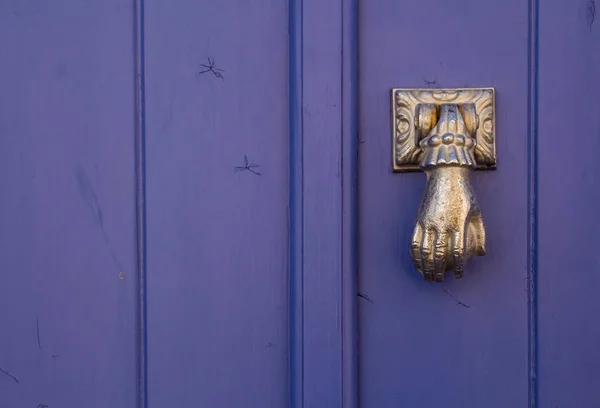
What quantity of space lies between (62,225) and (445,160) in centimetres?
44

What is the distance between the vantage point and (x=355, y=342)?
70cm

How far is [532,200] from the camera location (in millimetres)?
693

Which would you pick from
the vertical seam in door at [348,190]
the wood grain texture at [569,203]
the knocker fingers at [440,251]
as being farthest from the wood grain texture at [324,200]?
the wood grain texture at [569,203]

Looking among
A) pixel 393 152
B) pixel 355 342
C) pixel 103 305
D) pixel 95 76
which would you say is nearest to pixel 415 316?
pixel 355 342

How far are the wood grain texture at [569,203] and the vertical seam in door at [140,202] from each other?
0.45 meters

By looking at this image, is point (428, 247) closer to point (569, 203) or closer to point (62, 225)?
point (569, 203)

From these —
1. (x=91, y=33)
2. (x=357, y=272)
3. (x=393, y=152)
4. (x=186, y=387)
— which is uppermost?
(x=91, y=33)

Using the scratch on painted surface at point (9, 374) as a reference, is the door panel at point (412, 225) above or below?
above

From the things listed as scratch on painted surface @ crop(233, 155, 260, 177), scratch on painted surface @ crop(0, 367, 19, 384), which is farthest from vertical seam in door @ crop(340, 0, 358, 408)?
scratch on painted surface @ crop(0, 367, 19, 384)

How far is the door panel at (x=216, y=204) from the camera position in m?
0.71

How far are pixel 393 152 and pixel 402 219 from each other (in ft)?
0.26

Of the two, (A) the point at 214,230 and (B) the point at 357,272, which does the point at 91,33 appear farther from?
(B) the point at 357,272

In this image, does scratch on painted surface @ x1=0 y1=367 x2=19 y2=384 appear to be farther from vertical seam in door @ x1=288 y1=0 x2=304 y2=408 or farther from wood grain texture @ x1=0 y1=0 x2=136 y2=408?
vertical seam in door @ x1=288 y1=0 x2=304 y2=408

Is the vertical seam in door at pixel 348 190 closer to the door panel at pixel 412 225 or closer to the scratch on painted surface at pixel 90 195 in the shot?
the door panel at pixel 412 225
